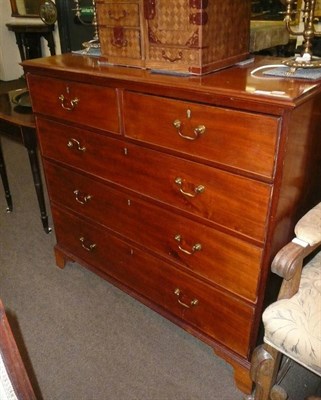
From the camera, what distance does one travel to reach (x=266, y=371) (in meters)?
1.13

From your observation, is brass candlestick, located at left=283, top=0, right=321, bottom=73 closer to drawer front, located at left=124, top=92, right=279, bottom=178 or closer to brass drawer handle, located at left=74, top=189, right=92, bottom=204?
drawer front, located at left=124, top=92, right=279, bottom=178

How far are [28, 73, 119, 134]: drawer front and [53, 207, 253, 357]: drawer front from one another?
1.63 ft

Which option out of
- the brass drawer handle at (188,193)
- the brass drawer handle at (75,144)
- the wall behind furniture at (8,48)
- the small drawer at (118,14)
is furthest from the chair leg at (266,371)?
the wall behind furniture at (8,48)

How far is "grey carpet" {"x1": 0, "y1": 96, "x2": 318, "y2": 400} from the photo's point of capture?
4.57 feet

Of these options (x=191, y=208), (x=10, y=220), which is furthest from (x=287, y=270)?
(x=10, y=220)

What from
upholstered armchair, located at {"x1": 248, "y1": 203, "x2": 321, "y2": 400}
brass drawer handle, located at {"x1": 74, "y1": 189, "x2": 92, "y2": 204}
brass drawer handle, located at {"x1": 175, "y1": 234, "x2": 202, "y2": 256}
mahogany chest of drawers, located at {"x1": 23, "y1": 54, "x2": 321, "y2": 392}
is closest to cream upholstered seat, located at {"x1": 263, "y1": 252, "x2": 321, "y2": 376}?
upholstered armchair, located at {"x1": 248, "y1": 203, "x2": 321, "y2": 400}

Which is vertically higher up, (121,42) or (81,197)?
(121,42)

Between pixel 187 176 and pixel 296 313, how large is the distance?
1.65 feet

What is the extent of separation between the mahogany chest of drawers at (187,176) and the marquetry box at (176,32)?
81 millimetres

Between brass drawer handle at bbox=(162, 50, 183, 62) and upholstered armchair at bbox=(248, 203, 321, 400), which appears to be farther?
brass drawer handle at bbox=(162, 50, 183, 62)

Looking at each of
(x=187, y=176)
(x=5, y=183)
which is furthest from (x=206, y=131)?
(x=5, y=183)

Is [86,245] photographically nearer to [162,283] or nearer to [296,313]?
[162,283]

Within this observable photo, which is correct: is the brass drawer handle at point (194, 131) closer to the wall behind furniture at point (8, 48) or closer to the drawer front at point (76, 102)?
the drawer front at point (76, 102)

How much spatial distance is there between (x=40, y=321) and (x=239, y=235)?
1067mm
